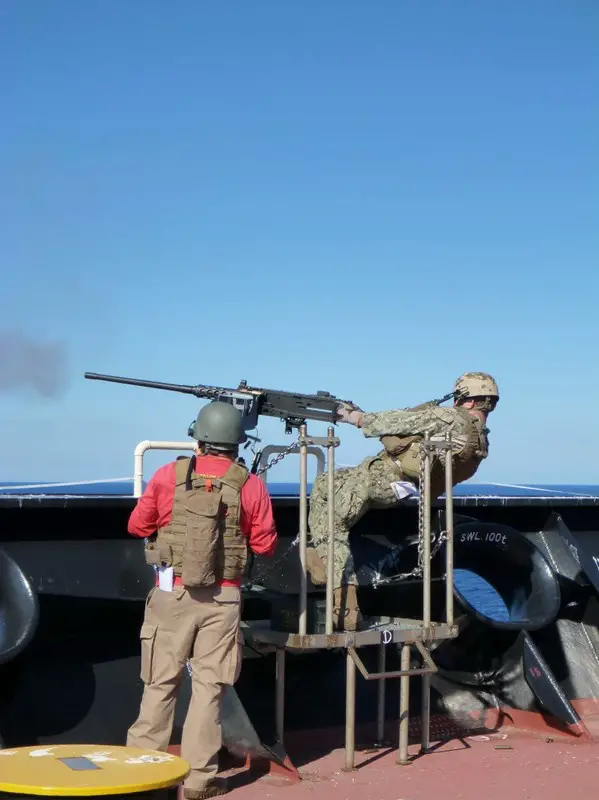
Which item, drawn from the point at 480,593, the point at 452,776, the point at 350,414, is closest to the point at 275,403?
the point at 350,414

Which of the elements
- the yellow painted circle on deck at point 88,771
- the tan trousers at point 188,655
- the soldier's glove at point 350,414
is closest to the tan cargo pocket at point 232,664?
the tan trousers at point 188,655

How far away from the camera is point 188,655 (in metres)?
5.10

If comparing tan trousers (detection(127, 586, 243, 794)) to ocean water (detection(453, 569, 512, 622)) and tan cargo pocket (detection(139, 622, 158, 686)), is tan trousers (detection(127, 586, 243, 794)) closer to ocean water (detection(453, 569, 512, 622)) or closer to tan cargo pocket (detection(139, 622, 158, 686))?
tan cargo pocket (detection(139, 622, 158, 686))

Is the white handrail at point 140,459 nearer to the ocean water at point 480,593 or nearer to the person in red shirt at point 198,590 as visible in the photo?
the person in red shirt at point 198,590

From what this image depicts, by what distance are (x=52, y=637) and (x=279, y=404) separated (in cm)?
208

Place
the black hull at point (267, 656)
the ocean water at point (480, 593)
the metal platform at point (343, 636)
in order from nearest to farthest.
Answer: the metal platform at point (343, 636) → the black hull at point (267, 656) → the ocean water at point (480, 593)

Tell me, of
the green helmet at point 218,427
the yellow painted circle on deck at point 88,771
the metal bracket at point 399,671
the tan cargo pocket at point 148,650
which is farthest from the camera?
the metal bracket at point 399,671

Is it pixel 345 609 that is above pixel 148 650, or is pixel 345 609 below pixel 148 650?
above

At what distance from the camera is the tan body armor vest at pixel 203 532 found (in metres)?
4.94

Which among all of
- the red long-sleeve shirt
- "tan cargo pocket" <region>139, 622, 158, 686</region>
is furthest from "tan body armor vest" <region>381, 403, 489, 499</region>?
"tan cargo pocket" <region>139, 622, 158, 686</region>

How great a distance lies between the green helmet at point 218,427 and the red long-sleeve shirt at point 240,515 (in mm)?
88

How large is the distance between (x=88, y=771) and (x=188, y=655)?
1.96m

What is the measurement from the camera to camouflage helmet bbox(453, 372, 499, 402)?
6293 millimetres

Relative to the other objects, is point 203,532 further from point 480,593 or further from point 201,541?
point 480,593
